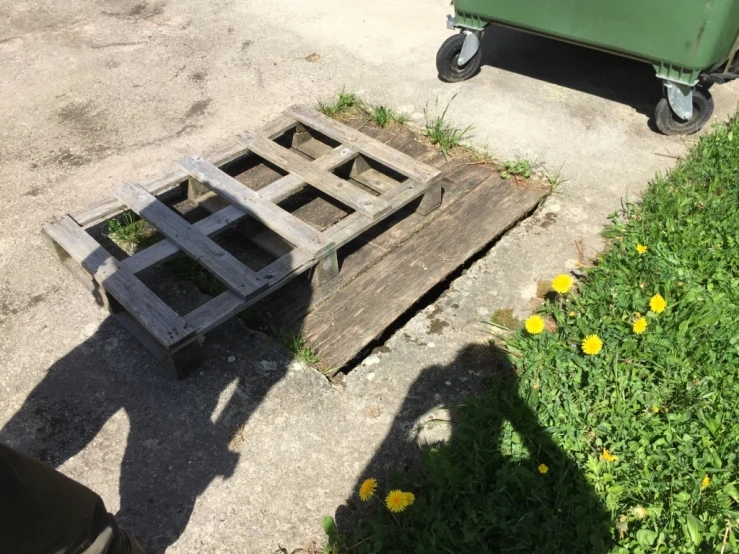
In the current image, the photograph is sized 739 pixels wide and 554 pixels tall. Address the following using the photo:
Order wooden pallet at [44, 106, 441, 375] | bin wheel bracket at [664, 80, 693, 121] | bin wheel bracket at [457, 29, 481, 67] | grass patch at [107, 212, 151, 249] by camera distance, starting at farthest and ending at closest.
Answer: bin wheel bracket at [457, 29, 481, 67] → bin wheel bracket at [664, 80, 693, 121] → grass patch at [107, 212, 151, 249] → wooden pallet at [44, 106, 441, 375]

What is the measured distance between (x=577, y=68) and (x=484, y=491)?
321 centimetres

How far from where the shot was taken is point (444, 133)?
355 centimetres

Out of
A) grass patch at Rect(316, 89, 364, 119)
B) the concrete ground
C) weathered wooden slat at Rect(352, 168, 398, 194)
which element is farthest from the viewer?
grass patch at Rect(316, 89, 364, 119)

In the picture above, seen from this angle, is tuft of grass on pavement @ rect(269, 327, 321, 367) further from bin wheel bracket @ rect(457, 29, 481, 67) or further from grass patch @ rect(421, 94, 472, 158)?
bin wheel bracket @ rect(457, 29, 481, 67)

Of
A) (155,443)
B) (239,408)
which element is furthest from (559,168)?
(155,443)

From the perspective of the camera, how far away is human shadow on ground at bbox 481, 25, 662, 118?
155 inches

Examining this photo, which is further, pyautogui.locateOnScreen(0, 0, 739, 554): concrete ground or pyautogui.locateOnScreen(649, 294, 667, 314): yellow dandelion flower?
pyautogui.locateOnScreen(649, 294, 667, 314): yellow dandelion flower

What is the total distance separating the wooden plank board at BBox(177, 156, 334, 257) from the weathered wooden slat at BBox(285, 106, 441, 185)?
0.60 meters

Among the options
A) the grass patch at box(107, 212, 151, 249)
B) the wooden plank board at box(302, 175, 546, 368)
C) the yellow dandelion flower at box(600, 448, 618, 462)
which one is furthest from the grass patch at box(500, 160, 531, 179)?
the grass patch at box(107, 212, 151, 249)

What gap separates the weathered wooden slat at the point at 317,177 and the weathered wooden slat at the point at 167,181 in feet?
0.28

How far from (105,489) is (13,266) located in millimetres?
1316

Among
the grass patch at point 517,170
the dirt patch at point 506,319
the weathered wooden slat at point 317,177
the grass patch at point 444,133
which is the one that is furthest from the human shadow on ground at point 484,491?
the grass patch at point 444,133

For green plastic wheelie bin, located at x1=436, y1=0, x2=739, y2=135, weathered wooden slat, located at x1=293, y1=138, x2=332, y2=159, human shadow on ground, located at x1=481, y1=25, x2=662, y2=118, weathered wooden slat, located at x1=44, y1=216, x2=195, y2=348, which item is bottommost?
weathered wooden slat, located at x1=293, y1=138, x2=332, y2=159

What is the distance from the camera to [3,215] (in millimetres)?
3111
